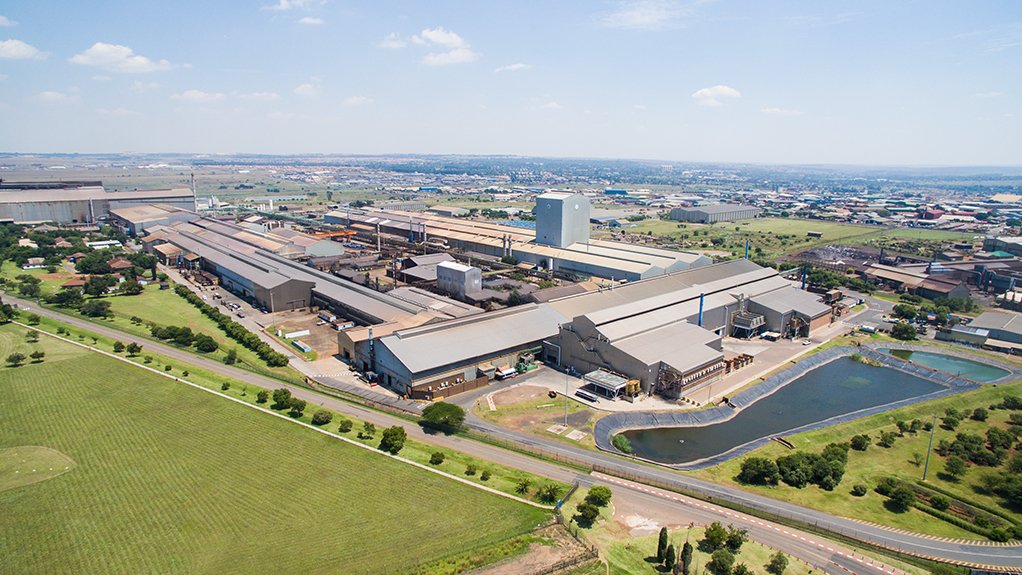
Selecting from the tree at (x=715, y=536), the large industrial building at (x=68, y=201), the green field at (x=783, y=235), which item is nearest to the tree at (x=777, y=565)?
the tree at (x=715, y=536)

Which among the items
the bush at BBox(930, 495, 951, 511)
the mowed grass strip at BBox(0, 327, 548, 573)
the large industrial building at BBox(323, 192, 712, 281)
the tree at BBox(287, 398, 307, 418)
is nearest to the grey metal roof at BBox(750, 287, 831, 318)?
the large industrial building at BBox(323, 192, 712, 281)

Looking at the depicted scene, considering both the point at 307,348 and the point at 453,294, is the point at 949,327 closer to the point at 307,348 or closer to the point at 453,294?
the point at 453,294

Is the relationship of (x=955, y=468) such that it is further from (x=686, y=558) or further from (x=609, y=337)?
(x=609, y=337)

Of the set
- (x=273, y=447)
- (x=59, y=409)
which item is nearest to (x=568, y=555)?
(x=273, y=447)

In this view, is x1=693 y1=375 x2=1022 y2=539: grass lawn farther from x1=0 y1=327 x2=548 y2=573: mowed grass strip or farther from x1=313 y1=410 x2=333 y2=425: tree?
x1=313 y1=410 x2=333 y2=425: tree

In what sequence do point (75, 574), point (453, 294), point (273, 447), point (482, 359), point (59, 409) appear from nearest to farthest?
1. point (75, 574)
2. point (273, 447)
3. point (59, 409)
4. point (482, 359)
5. point (453, 294)

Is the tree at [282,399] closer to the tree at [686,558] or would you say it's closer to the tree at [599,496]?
the tree at [599,496]

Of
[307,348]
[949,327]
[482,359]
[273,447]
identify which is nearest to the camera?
[273,447]
